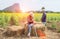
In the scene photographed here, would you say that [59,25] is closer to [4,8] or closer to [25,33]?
[25,33]

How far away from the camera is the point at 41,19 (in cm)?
176

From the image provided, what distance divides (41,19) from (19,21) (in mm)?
232

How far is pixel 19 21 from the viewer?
1.73 meters

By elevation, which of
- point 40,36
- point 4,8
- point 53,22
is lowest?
point 40,36

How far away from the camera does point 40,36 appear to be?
5.70ft

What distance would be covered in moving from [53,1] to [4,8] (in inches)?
20.7

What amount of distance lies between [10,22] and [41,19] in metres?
0.33

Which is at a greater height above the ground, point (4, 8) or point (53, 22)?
point (4, 8)

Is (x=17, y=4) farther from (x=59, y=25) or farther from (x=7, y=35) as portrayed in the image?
(x=59, y=25)

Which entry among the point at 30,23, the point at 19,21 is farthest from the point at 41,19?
the point at 19,21

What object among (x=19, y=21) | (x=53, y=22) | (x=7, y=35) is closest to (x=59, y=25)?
(x=53, y=22)

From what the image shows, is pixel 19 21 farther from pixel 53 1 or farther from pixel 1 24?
pixel 53 1

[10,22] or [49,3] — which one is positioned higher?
[49,3]

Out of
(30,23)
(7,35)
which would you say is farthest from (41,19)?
(7,35)
